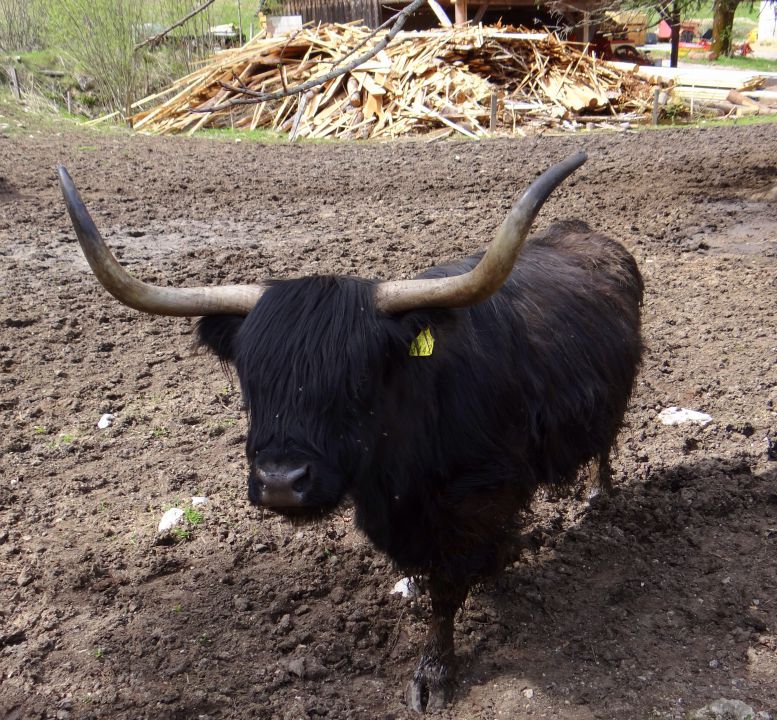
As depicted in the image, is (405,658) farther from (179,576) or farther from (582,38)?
(582,38)

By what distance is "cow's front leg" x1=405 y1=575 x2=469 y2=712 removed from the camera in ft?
11.0

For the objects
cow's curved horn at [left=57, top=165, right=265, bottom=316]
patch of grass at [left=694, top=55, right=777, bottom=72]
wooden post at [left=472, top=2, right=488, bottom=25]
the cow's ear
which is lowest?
patch of grass at [left=694, top=55, right=777, bottom=72]

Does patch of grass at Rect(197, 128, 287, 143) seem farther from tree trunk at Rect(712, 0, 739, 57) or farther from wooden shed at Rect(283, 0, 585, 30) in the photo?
tree trunk at Rect(712, 0, 739, 57)

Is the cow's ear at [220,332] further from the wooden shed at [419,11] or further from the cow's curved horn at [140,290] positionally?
the wooden shed at [419,11]

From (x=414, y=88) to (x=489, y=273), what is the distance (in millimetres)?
17177

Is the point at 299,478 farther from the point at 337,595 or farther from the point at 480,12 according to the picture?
the point at 480,12

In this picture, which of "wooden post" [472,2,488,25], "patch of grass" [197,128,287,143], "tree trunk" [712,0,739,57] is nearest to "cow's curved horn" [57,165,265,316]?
"patch of grass" [197,128,287,143]

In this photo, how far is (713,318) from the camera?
267 inches

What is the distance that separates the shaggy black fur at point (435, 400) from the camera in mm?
2889

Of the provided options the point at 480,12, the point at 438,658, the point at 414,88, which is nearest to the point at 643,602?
the point at 438,658

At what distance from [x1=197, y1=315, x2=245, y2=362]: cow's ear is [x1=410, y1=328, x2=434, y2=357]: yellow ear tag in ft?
2.48

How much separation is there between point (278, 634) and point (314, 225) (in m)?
6.88

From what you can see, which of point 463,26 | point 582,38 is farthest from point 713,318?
point 582,38

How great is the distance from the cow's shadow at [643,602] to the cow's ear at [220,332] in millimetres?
1624
